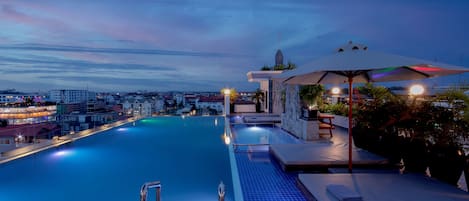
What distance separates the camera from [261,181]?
3943mm

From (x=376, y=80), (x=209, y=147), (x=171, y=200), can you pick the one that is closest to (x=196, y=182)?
(x=171, y=200)

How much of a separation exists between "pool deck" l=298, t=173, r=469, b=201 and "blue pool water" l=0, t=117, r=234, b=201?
1510 millimetres

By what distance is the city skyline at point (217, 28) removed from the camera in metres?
10.4

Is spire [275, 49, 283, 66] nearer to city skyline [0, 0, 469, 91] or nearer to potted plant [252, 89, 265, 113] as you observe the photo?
city skyline [0, 0, 469, 91]

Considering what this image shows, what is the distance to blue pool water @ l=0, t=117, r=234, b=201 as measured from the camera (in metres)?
4.45

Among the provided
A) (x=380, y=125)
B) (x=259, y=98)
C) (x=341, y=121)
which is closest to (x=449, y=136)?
(x=380, y=125)

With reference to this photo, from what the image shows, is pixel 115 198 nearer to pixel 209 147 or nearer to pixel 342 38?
pixel 209 147

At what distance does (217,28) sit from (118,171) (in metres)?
9.11

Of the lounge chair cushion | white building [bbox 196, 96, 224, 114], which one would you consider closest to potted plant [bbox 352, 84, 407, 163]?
the lounge chair cushion

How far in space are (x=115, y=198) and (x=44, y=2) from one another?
8286 mm

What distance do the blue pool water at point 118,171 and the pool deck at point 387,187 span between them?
1.51 metres

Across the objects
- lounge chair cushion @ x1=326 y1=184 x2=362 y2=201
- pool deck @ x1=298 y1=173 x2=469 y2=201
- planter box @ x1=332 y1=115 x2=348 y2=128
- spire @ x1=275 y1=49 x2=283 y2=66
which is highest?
spire @ x1=275 y1=49 x2=283 y2=66

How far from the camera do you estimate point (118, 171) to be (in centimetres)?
552

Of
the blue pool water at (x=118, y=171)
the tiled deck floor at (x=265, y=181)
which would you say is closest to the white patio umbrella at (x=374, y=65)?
the tiled deck floor at (x=265, y=181)
